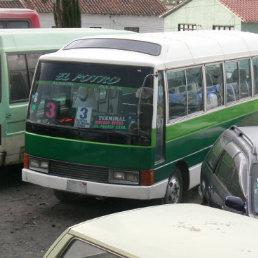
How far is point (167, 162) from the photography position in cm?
963

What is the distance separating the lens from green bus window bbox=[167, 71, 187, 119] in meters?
9.73

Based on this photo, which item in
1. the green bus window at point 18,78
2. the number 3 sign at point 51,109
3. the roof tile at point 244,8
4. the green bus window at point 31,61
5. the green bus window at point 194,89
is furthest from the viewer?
the roof tile at point 244,8

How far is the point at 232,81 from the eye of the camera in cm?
1211

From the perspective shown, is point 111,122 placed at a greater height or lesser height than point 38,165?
greater

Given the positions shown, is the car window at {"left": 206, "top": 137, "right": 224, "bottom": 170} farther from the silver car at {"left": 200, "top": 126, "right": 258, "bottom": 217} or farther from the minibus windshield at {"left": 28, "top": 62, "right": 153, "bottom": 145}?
the minibus windshield at {"left": 28, "top": 62, "right": 153, "bottom": 145}

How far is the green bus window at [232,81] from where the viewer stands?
11.9m

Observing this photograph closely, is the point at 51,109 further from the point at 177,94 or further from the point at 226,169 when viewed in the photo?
the point at 226,169

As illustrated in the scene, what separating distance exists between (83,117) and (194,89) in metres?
2.02

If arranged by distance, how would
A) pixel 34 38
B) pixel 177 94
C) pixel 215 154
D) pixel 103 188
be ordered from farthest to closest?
pixel 34 38
pixel 177 94
pixel 103 188
pixel 215 154

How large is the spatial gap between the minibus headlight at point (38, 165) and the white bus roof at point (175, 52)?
1.48 m

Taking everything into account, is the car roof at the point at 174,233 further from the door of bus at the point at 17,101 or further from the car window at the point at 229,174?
the door of bus at the point at 17,101

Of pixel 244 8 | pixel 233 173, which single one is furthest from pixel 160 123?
pixel 244 8

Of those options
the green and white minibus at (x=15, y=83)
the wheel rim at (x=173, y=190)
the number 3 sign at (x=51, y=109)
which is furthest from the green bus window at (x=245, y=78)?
the number 3 sign at (x=51, y=109)

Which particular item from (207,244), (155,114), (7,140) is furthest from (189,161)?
(207,244)
